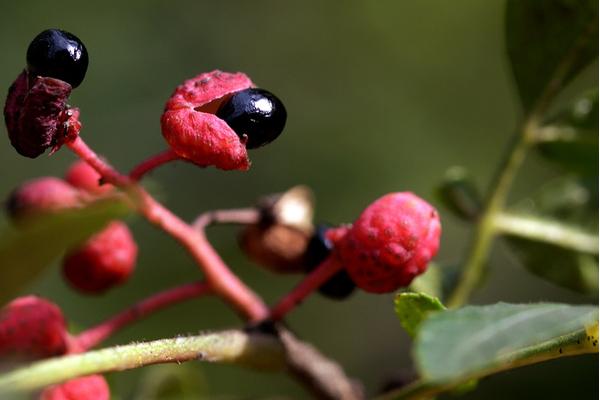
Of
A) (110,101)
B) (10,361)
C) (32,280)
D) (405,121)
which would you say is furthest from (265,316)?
(110,101)

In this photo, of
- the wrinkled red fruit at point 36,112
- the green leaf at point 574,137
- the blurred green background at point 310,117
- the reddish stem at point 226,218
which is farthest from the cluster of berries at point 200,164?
the blurred green background at point 310,117

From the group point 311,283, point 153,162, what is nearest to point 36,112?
point 153,162

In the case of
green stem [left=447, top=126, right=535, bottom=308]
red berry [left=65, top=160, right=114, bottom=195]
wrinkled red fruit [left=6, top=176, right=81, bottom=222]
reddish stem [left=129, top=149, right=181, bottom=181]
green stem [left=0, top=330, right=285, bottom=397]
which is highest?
reddish stem [left=129, top=149, right=181, bottom=181]

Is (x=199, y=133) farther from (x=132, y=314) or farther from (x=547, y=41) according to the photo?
(x=547, y=41)

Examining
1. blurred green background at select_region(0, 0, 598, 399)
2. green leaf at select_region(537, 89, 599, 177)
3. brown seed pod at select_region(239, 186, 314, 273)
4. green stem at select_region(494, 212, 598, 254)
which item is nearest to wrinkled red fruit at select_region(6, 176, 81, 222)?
brown seed pod at select_region(239, 186, 314, 273)

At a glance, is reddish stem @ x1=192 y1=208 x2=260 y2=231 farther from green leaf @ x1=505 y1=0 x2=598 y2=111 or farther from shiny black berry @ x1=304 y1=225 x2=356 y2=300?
green leaf @ x1=505 y1=0 x2=598 y2=111

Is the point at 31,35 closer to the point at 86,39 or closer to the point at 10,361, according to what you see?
the point at 86,39
